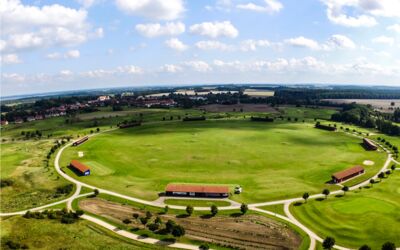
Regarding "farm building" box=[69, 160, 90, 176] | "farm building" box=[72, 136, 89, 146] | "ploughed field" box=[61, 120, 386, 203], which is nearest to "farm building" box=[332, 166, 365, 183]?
"ploughed field" box=[61, 120, 386, 203]

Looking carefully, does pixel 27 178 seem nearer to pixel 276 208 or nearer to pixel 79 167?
pixel 79 167

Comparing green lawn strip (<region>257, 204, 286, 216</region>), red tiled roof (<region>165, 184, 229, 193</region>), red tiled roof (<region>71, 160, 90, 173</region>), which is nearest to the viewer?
green lawn strip (<region>257, 204, 286, 216</region>)

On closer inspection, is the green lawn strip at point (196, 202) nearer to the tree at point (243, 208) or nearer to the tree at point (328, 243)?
the tree at point (243, 208)

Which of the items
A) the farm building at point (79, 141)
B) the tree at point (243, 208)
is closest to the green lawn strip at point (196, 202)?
the tree at point (243, 208)

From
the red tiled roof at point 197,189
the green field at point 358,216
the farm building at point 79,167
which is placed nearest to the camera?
the green field at point 358,216

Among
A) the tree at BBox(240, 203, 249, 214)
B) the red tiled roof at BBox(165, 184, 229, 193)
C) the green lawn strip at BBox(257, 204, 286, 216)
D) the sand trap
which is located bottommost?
the green lawn strip at BBox(257, 204, 286, 216)

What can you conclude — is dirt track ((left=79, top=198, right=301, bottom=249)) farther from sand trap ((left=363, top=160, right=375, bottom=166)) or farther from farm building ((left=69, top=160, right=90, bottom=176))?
sand trap ((left=363, top=160, right=375, bottom=166))

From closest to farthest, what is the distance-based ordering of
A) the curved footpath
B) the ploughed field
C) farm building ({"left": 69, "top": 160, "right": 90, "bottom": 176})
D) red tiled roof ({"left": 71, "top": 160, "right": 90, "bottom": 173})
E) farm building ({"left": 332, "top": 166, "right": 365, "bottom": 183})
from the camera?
1. the curved footpath
2. the ploughed field
3. farm building ({"left": 332, "top": 166, "right": 365, "bottom": 183})
4. farm building ({"left": 69, "top": 160, "right": 90, "bottom": 176})
5. red tiled roof ({"left": 71, "top": 160, "right": 90, "bottom": 173})

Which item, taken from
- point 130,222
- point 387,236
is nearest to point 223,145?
point 130,222
